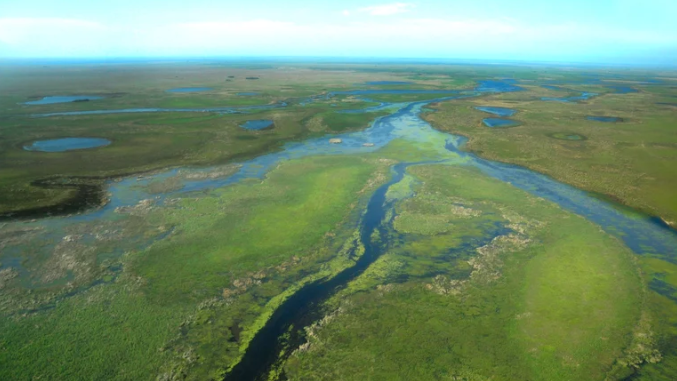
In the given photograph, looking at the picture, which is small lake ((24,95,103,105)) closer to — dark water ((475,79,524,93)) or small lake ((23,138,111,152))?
small lake ((23,138,111,152))

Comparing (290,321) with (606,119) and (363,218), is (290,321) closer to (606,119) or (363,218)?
(363,218)

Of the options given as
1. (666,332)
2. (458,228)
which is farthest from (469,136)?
(666,332)

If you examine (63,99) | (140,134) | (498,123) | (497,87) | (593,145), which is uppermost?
(497,87)

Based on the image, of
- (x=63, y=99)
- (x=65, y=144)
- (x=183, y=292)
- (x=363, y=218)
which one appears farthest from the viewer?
(x=63, y=99)

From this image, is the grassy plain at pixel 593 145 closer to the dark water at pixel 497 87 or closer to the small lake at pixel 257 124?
the small lake at pixel 257 124

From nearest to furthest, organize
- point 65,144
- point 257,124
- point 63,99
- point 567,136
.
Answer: point 65,144
point 567,136
point 257,124
point 63,99

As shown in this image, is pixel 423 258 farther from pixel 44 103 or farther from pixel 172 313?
pixel 44 103

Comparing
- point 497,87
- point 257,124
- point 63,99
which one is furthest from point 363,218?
point 497,87
